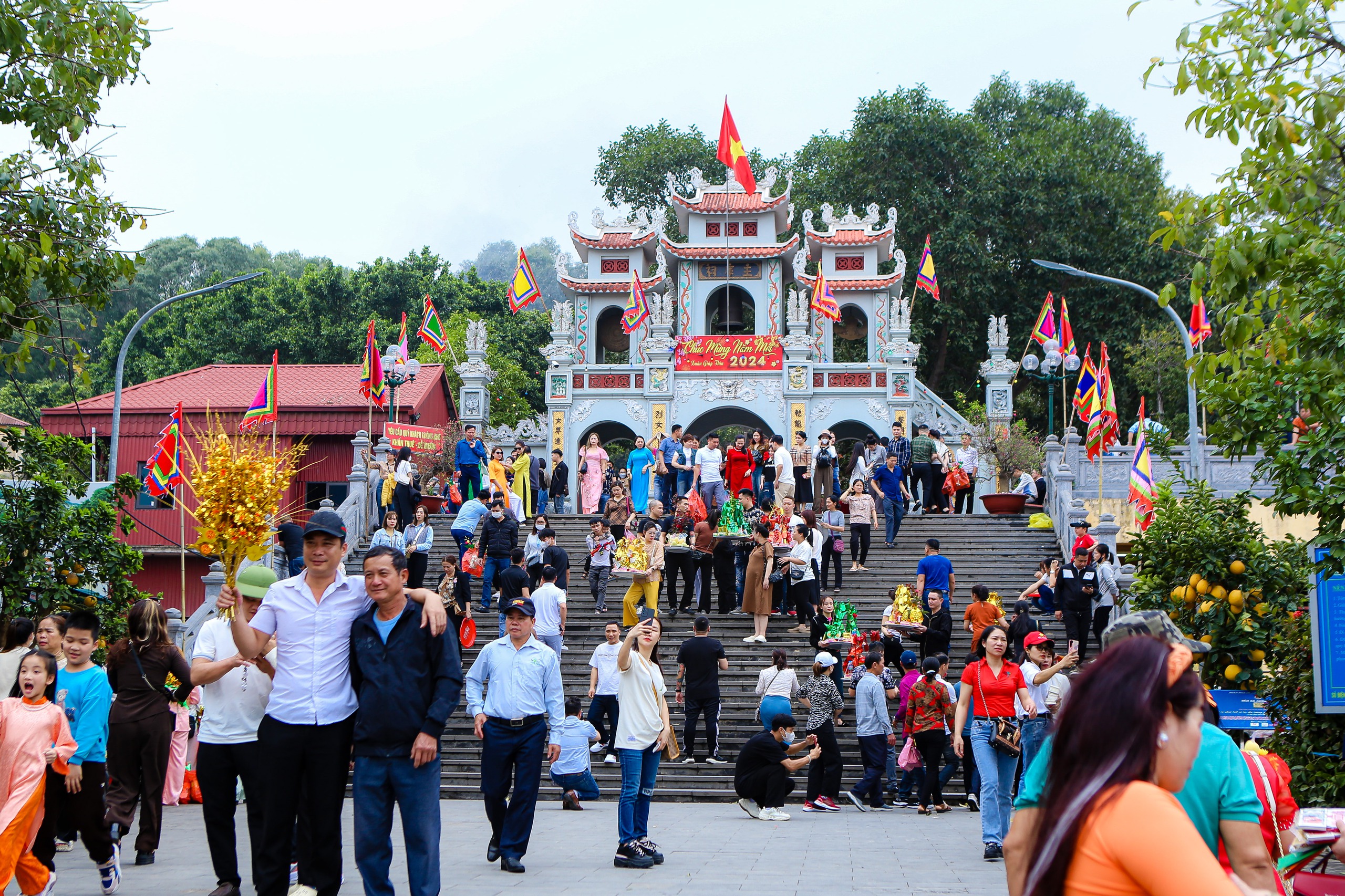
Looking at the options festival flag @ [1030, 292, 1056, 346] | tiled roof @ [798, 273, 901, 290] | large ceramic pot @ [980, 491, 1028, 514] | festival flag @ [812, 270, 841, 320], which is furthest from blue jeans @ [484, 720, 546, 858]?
tiled roof @ [798, 273, 901, 290]

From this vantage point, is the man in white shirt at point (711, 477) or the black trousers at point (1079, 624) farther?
the man in white shirt at point (711, 477)

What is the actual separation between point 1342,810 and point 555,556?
1266 cm

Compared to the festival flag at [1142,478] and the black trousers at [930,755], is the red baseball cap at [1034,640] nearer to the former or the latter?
the black trousers at [930,755]

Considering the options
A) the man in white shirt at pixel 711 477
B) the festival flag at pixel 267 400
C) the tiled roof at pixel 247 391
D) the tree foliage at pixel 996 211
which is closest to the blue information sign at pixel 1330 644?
the man in white shirt at pixel 711 477

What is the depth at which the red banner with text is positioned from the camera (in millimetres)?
31016

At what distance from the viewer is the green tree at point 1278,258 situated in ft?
25.6

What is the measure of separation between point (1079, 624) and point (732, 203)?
70.1 feet

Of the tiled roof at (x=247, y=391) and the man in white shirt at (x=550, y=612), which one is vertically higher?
the tiled roof at (x=247, y=391)

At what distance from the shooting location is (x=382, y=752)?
5.66 meters

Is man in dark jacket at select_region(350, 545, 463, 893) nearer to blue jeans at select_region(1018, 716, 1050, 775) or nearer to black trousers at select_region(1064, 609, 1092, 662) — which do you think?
blue jeans at select_region(1018, 716, 1050, 775)

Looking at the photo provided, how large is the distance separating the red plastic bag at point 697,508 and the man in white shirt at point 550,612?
175 inches

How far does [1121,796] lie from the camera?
7.62 feet

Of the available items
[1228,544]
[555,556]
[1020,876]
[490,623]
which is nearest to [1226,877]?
[1020,876]

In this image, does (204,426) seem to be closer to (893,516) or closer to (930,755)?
(893,516)
